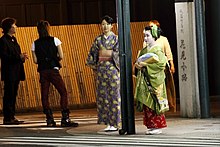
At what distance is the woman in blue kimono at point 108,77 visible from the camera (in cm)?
1244

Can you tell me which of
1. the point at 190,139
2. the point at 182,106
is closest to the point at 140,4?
the point at 182,106

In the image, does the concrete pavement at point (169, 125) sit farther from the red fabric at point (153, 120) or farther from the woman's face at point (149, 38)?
the woman's face at point (149, 38)

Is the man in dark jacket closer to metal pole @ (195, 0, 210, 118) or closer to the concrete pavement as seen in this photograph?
the concrete pavement

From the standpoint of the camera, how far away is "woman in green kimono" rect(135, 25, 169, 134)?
39.0 feet

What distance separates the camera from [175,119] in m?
14.4

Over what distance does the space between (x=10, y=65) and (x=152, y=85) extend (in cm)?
406

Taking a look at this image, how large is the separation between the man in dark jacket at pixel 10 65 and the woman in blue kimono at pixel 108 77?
2.76 meters

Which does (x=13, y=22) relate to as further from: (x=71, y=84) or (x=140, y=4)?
(x=140, y=4)

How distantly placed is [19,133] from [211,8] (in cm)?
826

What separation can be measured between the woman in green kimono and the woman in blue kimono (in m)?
0.55

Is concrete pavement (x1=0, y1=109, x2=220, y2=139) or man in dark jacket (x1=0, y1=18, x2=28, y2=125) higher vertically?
man in dark jacket (x1=0, y1=18, x2=28, y2=125)

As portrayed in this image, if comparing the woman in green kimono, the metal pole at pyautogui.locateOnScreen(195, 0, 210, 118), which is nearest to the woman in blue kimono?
the woman in green kimono

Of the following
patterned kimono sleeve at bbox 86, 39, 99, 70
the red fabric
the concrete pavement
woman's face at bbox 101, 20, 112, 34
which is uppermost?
woman's face at bbox 101, 20, 112, 34

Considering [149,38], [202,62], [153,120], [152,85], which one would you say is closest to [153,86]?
[152,85]
